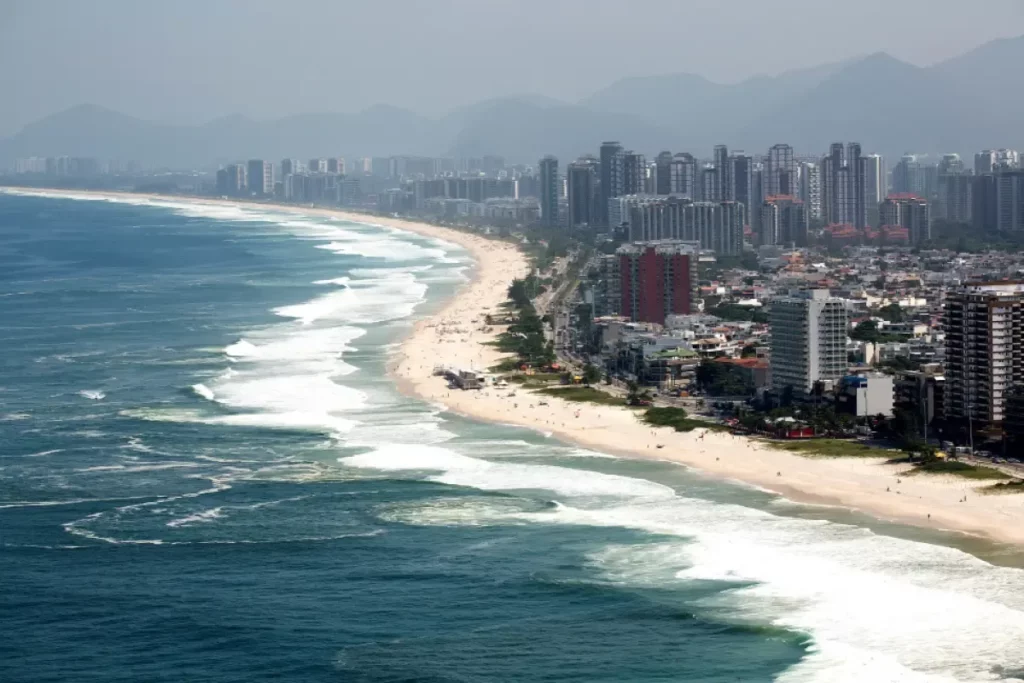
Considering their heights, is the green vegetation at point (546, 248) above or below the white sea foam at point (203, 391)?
above

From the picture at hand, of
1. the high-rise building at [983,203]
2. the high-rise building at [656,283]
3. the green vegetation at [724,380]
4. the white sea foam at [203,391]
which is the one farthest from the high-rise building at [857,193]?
the white sea foam at [203,391]

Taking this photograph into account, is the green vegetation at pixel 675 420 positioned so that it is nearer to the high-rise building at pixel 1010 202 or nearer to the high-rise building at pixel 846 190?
the high-rise building at pixel 1010 202

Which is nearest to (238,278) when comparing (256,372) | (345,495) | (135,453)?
(256,372)

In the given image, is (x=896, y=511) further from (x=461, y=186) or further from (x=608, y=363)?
(x=461, y=186)

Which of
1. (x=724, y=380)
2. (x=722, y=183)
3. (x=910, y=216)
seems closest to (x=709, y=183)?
(x=722, y=183)

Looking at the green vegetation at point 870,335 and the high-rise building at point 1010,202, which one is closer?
the green vegetation at point 870,335

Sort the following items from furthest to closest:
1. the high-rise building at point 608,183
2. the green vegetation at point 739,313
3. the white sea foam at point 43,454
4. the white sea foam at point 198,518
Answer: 1. the high-rise building at point 608,183
2. the green vegetation at point 739,313
3. the white sea foam at point 43,454
4. the white sea foam at point 198,518

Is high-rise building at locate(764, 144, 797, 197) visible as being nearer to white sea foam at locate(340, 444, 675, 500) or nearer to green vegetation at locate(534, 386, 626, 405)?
green vegetation at locate(534, 386, 626, 405)
